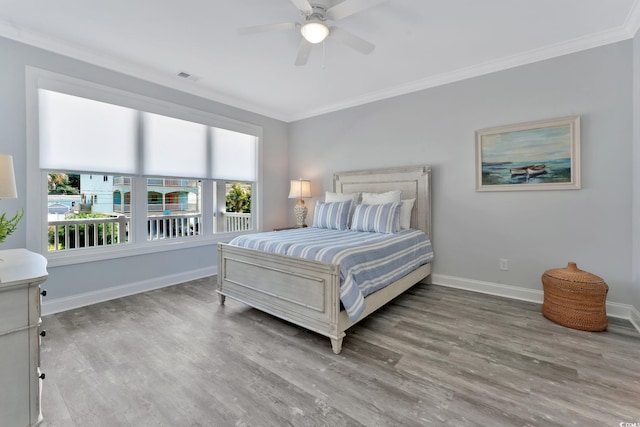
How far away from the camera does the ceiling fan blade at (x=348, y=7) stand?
188 centimetres

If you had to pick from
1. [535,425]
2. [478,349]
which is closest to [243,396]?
[535,425]

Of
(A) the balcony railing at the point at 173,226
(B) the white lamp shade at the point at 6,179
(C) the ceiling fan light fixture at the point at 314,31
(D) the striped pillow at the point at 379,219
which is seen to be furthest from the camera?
(A) the balcony railing at the point at 173,226

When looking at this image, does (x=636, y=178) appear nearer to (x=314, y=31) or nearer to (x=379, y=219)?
(x=379, y=219)

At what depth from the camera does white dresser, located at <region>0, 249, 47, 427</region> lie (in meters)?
1.14

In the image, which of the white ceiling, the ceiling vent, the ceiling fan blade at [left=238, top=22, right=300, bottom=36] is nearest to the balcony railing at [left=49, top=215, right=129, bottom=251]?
the white ceiling

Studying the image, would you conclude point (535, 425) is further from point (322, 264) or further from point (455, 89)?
point (455, 89)

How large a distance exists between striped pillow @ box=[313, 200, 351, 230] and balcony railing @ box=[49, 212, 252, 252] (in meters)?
1.80

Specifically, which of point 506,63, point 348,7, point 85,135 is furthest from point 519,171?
point 85,135

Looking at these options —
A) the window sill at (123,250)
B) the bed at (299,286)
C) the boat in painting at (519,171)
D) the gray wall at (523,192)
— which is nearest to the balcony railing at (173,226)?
the window sill at (123,250)

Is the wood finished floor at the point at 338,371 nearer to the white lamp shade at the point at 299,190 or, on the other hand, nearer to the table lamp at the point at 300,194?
the table lamp at the point at 300,194

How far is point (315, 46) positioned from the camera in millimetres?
2854

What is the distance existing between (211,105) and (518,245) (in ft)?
14.3

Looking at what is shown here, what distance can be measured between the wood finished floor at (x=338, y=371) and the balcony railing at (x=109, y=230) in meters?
0.81

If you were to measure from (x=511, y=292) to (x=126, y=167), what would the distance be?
4657 mm
